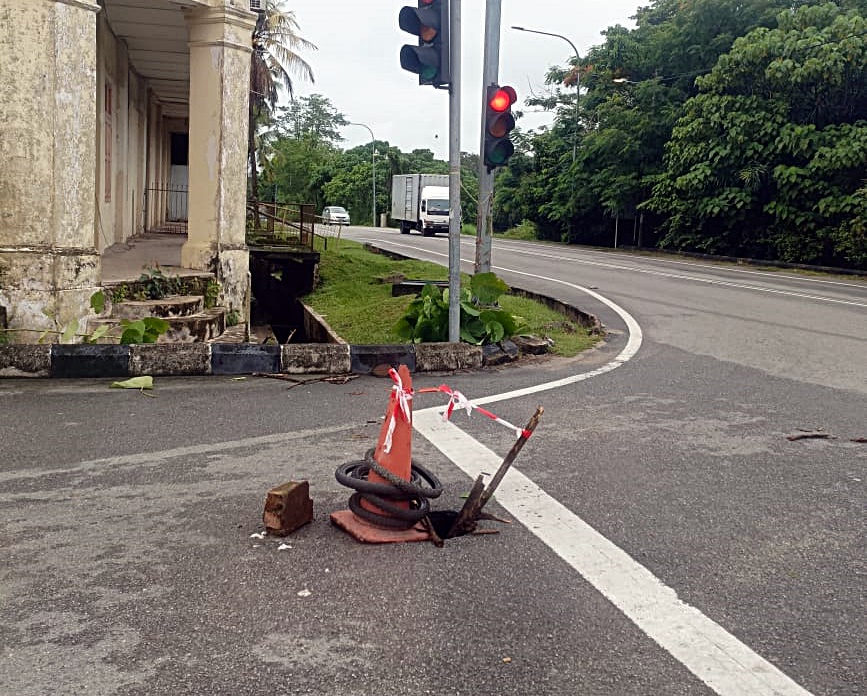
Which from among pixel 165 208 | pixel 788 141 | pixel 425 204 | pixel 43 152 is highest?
pixel 788 141

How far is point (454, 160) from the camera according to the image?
8.93 m

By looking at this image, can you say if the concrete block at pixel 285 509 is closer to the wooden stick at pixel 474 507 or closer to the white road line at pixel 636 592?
the wooden stick at pixel 474 507

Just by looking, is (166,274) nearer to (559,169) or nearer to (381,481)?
(381,481)

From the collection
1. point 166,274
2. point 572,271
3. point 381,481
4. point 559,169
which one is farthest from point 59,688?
point 559,169

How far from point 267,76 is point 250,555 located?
27731 mm

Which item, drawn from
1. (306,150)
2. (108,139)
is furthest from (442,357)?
(306,150)

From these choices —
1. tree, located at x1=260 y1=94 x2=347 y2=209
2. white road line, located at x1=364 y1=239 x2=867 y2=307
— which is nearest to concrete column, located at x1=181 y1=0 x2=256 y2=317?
white road line, located at x1=364 y1=239 x2=867 y2=307

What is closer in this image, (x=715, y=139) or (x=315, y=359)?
(x=315, y=359)

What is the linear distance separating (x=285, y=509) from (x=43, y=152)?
6.44 meters

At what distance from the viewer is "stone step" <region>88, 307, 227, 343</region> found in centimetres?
963

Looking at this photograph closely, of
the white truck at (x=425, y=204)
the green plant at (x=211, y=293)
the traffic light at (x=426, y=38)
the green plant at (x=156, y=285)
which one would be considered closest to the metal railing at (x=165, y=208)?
the green plant at (x=211, y=293)

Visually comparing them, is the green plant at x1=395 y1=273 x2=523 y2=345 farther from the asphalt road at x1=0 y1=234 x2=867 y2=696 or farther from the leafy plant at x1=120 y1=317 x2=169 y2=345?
the leafy plant at x1=120 y1=317 x2=169 y2=345

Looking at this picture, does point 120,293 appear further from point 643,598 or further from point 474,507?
point 643,598

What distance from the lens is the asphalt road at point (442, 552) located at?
119 inches
